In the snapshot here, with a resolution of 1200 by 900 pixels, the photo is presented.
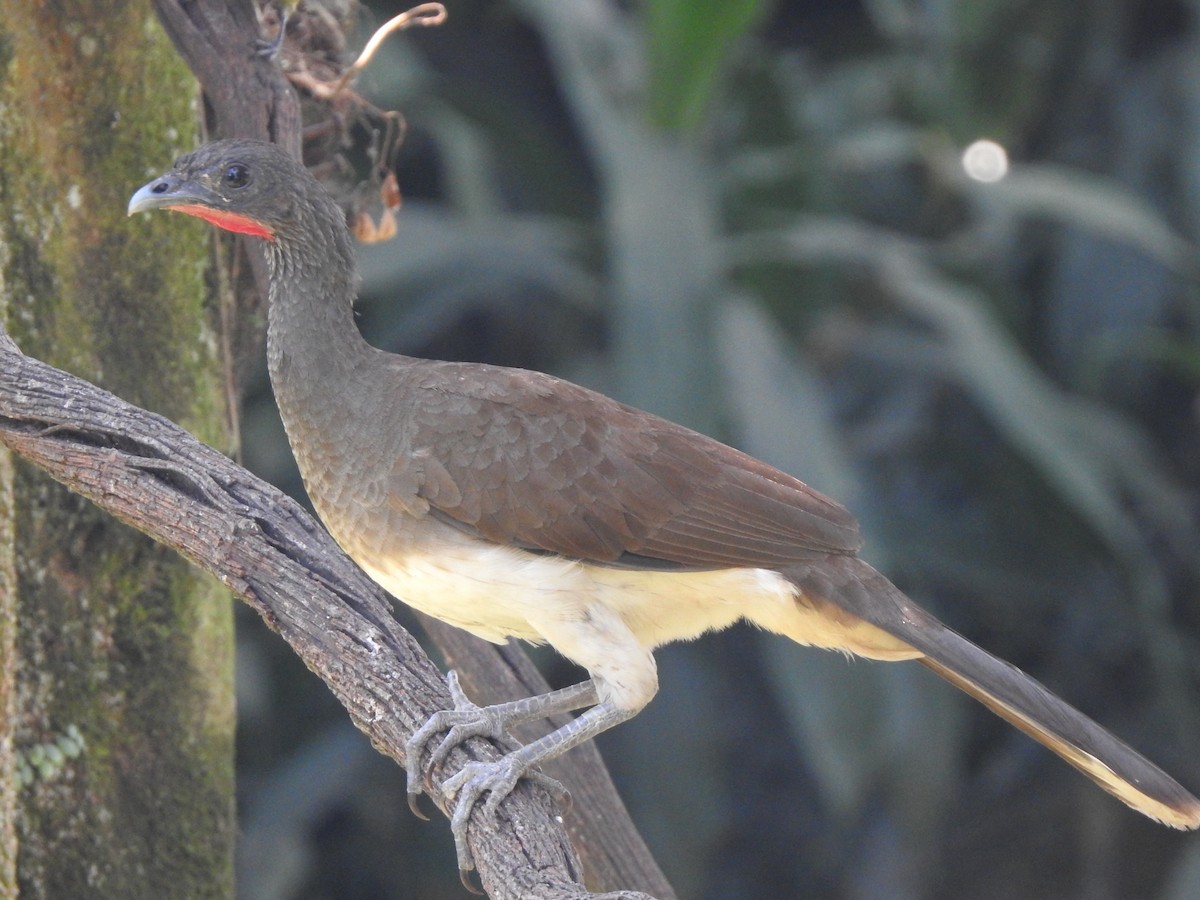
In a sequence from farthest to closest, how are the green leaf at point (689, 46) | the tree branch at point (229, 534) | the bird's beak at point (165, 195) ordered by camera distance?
the green leaf at point (689, 46), the bird's beak at point (165, 195), the tree branch at point (229, 534)

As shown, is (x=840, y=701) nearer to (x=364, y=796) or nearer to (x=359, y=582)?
(x=364, y=796)

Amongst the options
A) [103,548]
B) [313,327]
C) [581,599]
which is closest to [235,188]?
[313,327]

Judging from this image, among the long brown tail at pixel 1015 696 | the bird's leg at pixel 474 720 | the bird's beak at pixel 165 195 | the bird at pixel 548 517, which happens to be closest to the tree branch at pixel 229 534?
the bird's leg at pixel 474 720

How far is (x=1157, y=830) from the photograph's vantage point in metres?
6.81

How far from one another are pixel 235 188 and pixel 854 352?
4183 mm

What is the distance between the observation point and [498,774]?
252cm

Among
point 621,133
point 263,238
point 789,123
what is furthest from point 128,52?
point 789,123

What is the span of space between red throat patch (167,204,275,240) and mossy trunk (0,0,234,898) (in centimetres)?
13

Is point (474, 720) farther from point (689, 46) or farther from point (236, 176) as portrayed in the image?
point (689, 46)

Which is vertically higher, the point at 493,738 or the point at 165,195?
the point at 165,195

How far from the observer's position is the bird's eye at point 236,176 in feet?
9.22

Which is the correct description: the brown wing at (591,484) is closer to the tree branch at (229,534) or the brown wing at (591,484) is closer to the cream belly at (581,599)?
the cream belly at (581,599)

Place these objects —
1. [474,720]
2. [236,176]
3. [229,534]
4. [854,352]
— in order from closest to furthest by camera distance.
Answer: [229,534], [474,720], [236,176], [854,352]

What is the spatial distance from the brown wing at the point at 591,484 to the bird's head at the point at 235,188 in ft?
1.49
